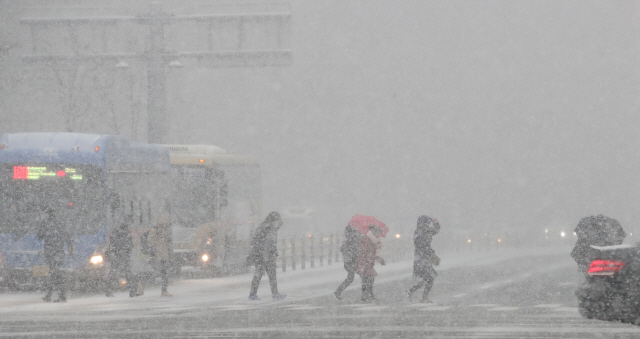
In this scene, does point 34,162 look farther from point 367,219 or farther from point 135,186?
point 367,219

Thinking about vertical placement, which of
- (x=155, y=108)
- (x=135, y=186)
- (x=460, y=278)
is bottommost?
(x=460, y=278)

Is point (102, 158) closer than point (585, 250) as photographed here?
No

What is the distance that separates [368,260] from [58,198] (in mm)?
6704

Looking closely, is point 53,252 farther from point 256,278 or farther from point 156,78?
point 156,78

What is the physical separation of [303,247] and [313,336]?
20.9 m

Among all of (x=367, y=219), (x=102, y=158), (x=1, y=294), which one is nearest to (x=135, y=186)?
(x=102, y=158)

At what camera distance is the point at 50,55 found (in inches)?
1146

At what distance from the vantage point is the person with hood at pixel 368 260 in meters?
18.2

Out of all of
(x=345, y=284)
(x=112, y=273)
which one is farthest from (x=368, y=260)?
(x=112, y=273)

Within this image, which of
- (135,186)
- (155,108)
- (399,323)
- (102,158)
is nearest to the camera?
(399,323)

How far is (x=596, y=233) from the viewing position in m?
15.7

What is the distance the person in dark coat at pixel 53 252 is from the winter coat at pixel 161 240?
73.9 inches

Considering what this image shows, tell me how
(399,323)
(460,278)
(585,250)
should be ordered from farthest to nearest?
(460,278)
(585,250)
(399,323)

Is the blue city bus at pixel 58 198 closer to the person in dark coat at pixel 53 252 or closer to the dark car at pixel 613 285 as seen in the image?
the person in dark coat at pixel 53 252
